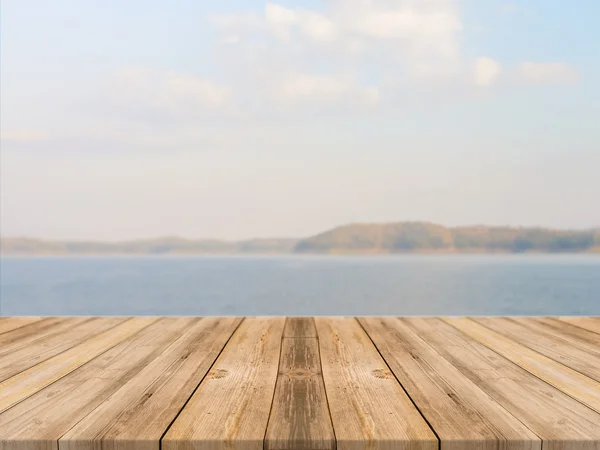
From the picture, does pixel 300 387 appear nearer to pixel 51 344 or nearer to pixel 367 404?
pixel 367 404

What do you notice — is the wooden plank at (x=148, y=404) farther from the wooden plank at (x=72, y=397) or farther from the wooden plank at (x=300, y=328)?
the wooden plank at (x=300, y=328)

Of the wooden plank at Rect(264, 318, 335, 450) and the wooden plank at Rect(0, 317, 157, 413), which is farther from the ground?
the wooden plank at Rect(264, 318, 335, 450)

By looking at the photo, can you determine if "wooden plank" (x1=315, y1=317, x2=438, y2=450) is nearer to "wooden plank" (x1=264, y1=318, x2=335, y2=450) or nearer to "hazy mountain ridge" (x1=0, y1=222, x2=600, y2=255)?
"wooden plank" (x1=264, y1=318, x2=335, y2=450)

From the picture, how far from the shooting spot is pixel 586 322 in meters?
1.88

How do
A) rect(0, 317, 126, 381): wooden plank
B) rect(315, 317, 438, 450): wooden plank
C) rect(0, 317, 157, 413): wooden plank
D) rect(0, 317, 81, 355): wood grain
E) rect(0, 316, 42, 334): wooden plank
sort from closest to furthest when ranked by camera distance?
rect(315, 317, 438, 450): wooden plank → rect(0, 317, 157, 413): wooden plank → rect(0, 317, 126, 381): wooden plank → rect(0, 317, 81, 355): wood grain → rect(0, 316, 42, 334): wooden plank

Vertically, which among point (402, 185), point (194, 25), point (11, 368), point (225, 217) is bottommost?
point (11, 368)

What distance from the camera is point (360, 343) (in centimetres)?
142

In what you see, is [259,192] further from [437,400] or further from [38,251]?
[437,400]

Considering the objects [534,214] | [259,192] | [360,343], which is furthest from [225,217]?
[360,343]

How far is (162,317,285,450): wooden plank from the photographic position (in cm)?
73

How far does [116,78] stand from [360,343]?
883 centimetres

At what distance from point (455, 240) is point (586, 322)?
485cm

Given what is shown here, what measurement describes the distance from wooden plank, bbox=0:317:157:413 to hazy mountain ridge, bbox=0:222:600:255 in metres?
5.43

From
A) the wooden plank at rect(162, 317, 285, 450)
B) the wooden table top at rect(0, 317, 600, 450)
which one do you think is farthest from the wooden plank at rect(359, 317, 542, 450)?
the wooden plank at rect(162, 317, 285, 450)
